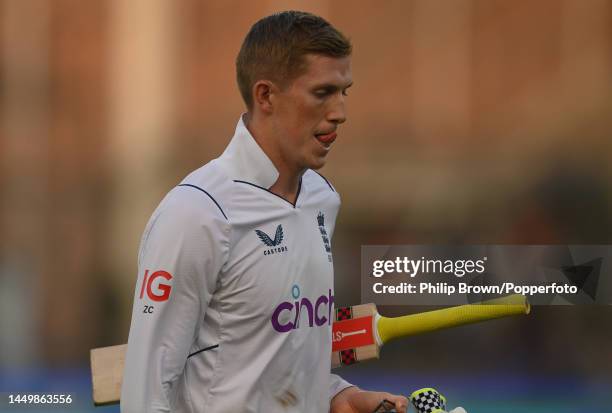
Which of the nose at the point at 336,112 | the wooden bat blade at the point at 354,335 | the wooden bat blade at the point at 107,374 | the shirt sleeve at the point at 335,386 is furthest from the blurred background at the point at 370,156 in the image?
the nose at the point at 336,112

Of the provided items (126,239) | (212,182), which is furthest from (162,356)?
(126,239)

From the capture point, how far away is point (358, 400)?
1.97m

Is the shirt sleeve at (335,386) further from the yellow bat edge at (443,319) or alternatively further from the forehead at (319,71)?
the forehead at (319,71)

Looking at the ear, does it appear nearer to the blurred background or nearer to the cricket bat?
the cricket bat

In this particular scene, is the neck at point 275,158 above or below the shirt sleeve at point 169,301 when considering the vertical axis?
above

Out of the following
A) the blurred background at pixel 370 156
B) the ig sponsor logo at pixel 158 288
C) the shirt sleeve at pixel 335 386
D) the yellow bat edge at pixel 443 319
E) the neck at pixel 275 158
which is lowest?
the shirt sleeve at pixel 335 386

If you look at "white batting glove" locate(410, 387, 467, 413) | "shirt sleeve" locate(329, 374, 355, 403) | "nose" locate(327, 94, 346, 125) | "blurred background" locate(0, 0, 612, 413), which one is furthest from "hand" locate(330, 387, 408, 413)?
"blurred background" locate(0, 0, 612, 413)

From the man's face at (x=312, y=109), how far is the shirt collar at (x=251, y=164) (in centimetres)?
5

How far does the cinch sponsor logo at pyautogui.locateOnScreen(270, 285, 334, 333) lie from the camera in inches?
70.7

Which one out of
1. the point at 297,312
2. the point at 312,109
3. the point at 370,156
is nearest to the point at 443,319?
the point at 297,312

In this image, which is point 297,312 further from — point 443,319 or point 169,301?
point 443,319

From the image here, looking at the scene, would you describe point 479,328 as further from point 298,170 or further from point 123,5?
point 298,170

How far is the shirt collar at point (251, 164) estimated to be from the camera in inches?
74.1

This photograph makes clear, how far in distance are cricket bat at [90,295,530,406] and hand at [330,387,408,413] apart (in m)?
0.22
